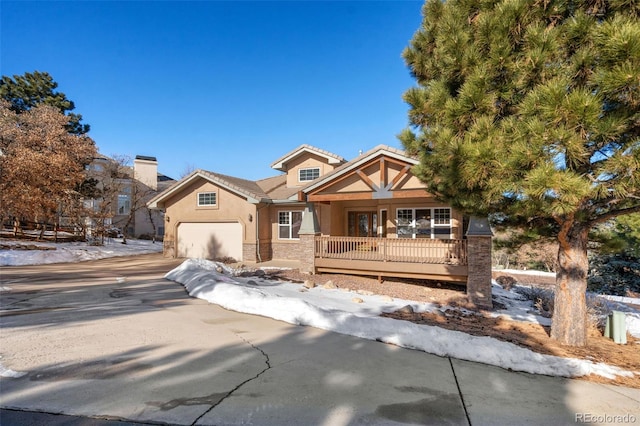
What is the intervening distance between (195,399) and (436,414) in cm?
235

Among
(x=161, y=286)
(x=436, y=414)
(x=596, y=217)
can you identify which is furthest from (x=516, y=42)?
(x=161, y=286)

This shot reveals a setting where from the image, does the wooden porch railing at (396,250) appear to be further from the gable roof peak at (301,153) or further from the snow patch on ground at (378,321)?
the gable roof peak at (301,153)

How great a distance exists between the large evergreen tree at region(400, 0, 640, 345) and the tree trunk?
0.06ft

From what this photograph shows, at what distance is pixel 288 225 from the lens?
56.7 feet

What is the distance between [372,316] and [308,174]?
1145cm

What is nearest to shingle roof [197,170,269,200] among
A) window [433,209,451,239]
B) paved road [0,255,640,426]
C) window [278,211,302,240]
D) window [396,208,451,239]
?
window [278,211,302,240]

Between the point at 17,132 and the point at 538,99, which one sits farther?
the point at 17,132

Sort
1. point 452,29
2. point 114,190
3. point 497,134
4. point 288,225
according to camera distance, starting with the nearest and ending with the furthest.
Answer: point 497,134 < point 452,29 < point 288,225 < point 114,190

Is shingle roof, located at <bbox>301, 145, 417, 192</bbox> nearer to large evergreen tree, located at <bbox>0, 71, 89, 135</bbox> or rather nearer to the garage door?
the garage door

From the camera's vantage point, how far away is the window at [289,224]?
17125mm

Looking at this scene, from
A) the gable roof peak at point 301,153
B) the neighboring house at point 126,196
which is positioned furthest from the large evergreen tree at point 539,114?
the neighboring house at point 126,196

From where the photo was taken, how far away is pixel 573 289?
6.14 metres

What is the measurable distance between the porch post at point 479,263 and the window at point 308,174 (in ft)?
30.4

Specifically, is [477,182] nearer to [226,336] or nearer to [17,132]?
[226,336]
